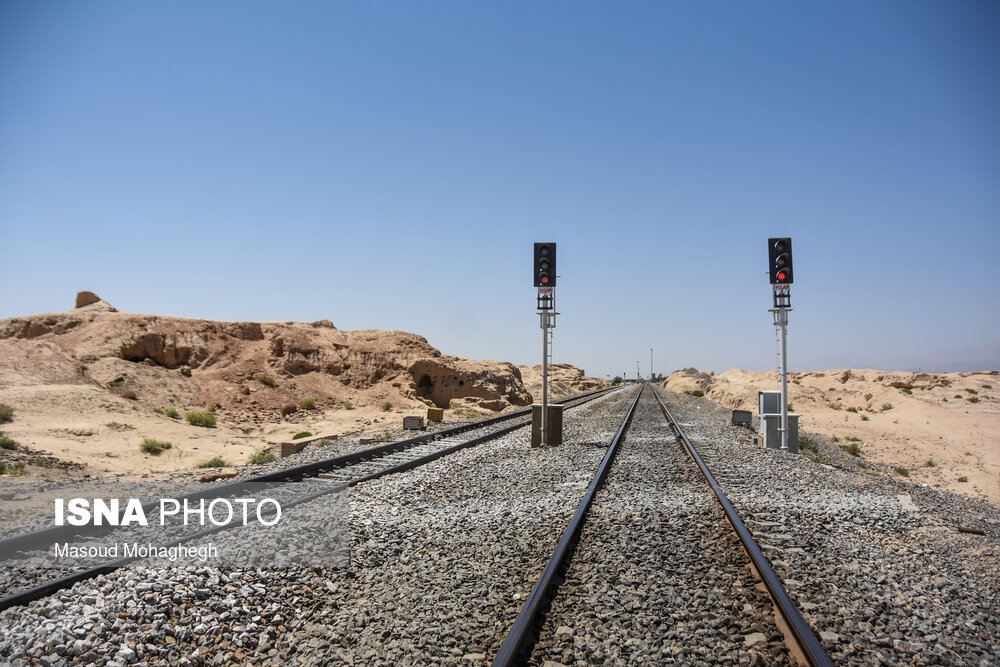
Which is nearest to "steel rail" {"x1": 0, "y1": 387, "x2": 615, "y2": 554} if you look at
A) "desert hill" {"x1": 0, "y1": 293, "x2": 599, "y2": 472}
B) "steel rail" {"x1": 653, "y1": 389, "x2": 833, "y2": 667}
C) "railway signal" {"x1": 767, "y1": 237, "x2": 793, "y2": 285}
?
"desert hill" {"x1": 0, "y1": 293, "x2": 599, "y2": 472}

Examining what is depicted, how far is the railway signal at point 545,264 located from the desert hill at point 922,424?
415 inches

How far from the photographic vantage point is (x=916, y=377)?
187ft

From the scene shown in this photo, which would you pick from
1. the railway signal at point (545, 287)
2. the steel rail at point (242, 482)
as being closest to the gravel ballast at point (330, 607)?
the steel rail at point (242, 482)

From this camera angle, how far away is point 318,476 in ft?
35.4

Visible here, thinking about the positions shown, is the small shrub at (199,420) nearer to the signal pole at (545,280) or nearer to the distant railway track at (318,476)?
the distant railway track at (318,476)

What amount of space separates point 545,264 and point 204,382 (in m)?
21.2

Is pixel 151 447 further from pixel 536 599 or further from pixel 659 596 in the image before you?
pixel 659 596

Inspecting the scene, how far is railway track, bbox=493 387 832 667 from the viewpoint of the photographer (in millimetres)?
4105

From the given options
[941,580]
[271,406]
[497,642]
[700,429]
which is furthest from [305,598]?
[271,406]

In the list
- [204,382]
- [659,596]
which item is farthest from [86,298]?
[659,596]

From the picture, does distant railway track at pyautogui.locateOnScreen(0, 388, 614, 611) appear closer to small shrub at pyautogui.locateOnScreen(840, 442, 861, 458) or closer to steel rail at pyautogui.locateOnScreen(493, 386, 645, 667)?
steel rail at pyautogui.locateOnScreen(493, 386, 645, 667)

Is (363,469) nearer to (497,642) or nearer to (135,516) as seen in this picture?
(135,516)

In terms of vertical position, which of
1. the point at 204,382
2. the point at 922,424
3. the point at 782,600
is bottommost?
the point at 922,424

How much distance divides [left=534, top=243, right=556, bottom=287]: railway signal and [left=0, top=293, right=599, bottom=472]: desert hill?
9.94 m
